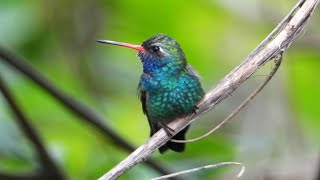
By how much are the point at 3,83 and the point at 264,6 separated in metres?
2.02

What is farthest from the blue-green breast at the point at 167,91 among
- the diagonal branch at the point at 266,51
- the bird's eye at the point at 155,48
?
the diagonal branch at the point at 266,51

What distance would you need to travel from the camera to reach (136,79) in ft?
17.9

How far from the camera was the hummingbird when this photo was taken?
3479mm

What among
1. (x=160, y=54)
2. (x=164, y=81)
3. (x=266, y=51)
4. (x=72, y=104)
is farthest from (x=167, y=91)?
(x=266, y=51)

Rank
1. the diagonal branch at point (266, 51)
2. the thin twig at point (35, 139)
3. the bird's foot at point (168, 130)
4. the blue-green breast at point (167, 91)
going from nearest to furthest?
the diagonal branch at point (266, 51) < the bird's foot at point (168, 130) < the blue-green breast at point (167, 91) < the thin twig at point (35, 139)

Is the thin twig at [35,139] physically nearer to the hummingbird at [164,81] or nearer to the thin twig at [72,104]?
the thin twig at [72,104]

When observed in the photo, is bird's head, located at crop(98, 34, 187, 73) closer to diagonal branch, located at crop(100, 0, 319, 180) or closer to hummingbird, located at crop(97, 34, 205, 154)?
hummingbird, located at crop(97, 34, 205, 154)

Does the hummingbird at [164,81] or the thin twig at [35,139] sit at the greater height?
the hummingbird at [164,81]

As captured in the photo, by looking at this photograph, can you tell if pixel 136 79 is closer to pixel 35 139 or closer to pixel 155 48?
pixel 35 139

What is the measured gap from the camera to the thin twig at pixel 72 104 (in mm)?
3750

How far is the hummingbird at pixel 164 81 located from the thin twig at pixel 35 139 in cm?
50

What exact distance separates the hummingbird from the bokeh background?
51 centimetres

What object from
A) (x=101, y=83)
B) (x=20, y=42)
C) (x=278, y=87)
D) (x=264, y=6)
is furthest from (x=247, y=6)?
(x=20, y=42)

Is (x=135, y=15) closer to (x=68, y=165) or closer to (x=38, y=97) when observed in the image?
(x=38, y=97)
